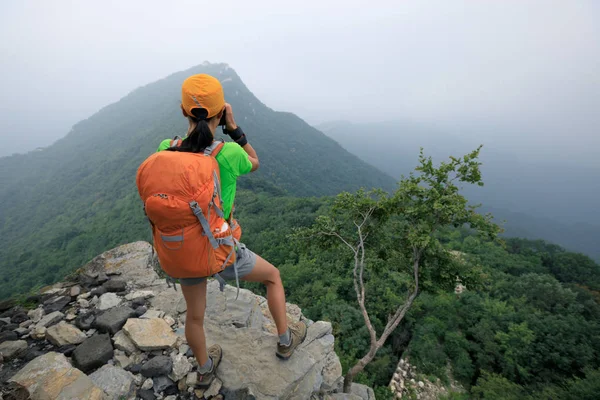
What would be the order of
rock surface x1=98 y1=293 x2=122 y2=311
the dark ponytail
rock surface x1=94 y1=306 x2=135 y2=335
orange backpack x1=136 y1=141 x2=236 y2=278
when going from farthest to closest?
rock surface x1=98 y1=293 x2=122 y2=311 → rock surface x1=94 y1=306 x2=135 y2=335 → the dark ponytail → orange backpack x1=136 y1=141 x2=236 y2=278

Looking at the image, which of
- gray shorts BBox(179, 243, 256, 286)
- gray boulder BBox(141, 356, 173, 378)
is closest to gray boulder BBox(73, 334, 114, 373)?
gray boulder BBox(141, 356, 173, 378)

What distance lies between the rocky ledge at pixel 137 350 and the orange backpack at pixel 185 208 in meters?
1.80

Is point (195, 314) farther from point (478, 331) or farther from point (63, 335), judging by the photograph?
point (478, 331)

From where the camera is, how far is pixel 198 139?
72.9 inches

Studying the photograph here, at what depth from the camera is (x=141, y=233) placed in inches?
1428

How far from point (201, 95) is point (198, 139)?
1.02 ft

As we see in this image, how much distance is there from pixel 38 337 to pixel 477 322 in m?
19.5

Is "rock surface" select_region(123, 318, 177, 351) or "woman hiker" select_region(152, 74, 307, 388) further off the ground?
"woman hiker" select_region(152, 74, 307, 388)

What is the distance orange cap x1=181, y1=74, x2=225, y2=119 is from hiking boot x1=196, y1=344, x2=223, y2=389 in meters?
2.56

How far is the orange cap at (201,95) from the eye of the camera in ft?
6.09

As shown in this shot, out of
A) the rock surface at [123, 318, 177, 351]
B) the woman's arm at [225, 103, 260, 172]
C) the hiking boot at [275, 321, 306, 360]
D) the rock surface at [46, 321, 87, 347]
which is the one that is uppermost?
the woman's arm at [225, 103, 260, 172]

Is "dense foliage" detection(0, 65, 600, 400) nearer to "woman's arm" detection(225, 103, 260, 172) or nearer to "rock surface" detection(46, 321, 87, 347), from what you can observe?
"rock surface" detection(46, 321, 87, 347)

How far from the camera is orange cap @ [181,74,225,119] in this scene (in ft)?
6.09

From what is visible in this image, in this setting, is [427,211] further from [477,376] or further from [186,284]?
[477,376]
